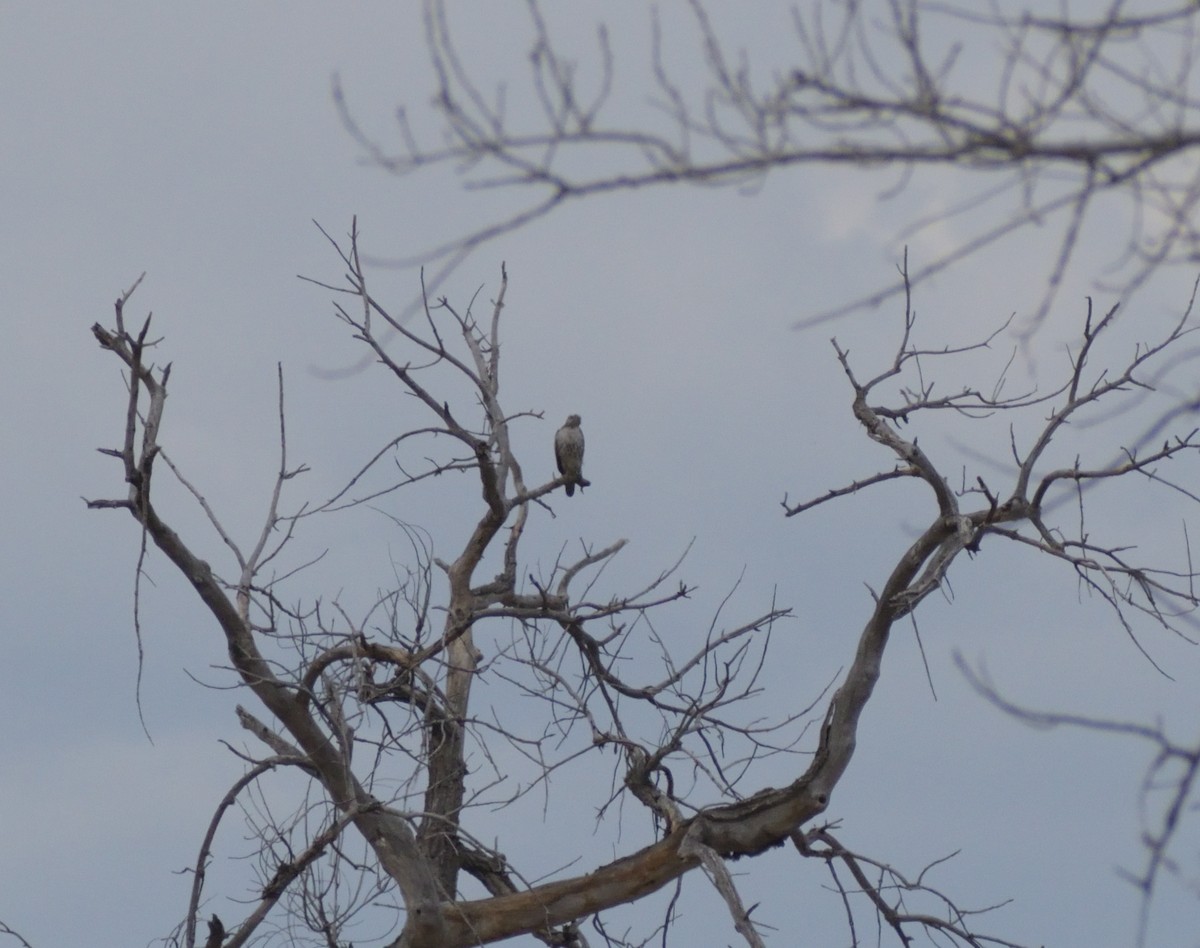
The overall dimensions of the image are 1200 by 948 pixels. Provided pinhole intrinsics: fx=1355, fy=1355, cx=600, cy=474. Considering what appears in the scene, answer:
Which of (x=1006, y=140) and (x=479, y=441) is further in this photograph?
(x=479, y=441)

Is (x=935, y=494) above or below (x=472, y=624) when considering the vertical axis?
below

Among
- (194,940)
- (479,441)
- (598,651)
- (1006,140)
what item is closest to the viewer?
(1006,140)

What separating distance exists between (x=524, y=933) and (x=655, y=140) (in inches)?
168

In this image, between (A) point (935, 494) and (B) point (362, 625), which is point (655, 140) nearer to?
(A) point (935, 494)

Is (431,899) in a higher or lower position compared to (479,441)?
lower

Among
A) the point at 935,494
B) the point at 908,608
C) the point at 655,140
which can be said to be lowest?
the point at 655,140

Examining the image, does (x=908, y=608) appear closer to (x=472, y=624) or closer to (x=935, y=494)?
(x=935, y=494)

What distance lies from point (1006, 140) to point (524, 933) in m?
4.42

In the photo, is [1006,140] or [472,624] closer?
[1006,140]

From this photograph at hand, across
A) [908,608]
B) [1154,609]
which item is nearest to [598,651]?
[908,608]

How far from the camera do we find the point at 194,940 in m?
5.26

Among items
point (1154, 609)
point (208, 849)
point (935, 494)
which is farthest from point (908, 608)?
point (208, 849)

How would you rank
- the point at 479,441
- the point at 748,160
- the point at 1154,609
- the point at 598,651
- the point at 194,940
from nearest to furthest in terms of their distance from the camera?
the point at 748,160, the point at 1154,609, the point at 194,940, the point at 479,441, the point at 598,651

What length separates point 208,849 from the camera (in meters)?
5.35
